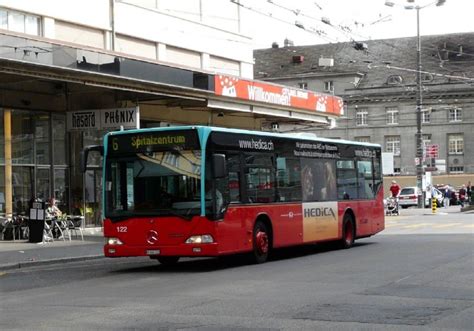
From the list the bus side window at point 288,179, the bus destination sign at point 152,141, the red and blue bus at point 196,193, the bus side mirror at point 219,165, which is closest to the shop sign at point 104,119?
the bus side window at point 288,179

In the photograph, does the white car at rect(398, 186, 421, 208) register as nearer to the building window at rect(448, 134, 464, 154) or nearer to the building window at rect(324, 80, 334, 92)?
the building window at rect(448, 134, 464, 154)

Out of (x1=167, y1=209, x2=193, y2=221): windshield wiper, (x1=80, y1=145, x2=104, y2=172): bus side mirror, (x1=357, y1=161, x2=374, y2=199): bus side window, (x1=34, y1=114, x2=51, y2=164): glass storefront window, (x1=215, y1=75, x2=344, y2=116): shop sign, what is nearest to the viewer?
(x1=167, y1=209, x2=193, y2=221): windshield wiper

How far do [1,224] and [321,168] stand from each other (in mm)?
11189

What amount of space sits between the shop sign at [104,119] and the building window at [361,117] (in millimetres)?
58650

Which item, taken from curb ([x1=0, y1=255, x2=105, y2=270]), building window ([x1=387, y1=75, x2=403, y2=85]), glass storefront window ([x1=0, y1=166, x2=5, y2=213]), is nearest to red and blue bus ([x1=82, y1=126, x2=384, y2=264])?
curb ([x1=0, y1=255, x2=105, y2=270])

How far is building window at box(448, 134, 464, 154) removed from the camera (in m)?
81.4

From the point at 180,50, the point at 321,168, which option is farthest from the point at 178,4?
the point at 321,168

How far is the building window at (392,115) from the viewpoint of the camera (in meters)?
82.1

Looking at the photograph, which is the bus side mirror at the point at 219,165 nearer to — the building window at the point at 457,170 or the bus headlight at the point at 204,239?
the bus headlight at the point at 204,239

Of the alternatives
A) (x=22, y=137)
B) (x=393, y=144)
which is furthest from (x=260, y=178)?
(x=393, y=144)

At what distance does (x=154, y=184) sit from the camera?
604 inches

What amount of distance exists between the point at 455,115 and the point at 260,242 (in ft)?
225

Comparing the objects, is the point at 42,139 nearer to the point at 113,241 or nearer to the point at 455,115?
the point at 113,241

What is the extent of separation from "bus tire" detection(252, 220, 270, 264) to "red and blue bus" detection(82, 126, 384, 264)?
0.07 ft
